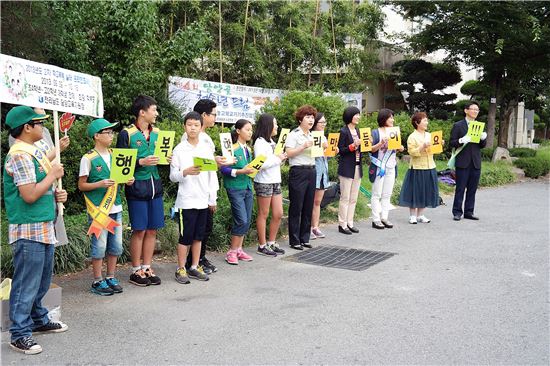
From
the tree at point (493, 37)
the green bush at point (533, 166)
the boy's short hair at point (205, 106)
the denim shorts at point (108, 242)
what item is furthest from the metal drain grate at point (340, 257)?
the green bush at point (533, 166)

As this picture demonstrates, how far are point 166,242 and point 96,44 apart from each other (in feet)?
14.2

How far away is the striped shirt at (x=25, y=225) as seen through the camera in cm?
393

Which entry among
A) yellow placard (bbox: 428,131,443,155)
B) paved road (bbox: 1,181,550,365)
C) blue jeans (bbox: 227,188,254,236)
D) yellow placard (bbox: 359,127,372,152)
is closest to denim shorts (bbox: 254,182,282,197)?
blue jeans (bbox: 227,188,254,236)

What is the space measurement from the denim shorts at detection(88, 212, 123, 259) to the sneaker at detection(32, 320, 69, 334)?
947 mm

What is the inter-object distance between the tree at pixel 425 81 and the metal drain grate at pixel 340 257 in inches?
531

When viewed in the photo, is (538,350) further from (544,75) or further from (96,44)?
(544,75)

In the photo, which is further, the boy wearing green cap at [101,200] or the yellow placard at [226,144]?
the yellow placard at [226,144]

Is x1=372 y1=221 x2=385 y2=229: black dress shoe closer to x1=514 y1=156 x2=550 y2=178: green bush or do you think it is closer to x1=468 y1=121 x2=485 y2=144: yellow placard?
x1=468 y1=121 x2=485 y2=144: yellow placard

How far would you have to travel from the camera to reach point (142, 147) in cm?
561

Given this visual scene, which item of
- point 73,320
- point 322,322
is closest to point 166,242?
point 73,320

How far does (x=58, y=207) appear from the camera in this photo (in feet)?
15.1

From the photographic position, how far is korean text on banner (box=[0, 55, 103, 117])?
182 inches

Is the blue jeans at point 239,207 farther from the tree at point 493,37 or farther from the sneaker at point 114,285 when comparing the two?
the tree at point 493,37

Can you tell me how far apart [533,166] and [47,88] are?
1447cm
